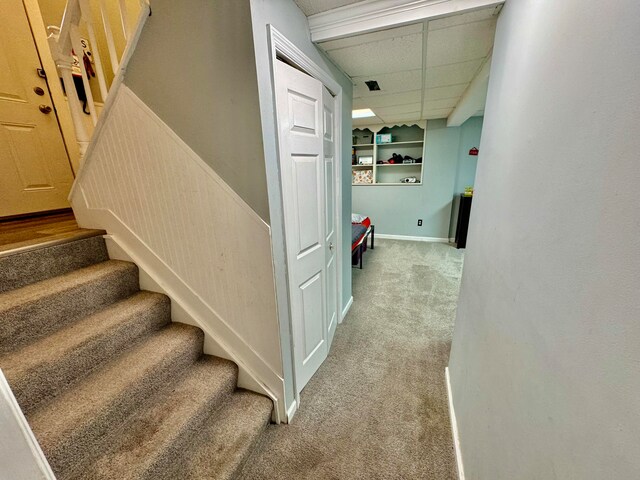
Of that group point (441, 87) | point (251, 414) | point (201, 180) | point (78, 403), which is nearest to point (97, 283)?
point (78, 403)

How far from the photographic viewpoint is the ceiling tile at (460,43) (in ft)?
4.70

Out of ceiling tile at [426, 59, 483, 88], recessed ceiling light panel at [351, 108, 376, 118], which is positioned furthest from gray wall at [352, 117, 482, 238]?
ceiling tile at [426, 59, 483, 88]

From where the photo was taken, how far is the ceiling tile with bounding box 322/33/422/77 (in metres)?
1.59

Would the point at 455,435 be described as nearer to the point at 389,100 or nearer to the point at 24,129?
the point at 389,100

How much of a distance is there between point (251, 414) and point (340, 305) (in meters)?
1.26

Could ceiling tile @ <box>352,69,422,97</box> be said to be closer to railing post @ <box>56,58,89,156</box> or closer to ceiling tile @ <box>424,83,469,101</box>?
ceiling tile @ <box>424,83,469,101</box>

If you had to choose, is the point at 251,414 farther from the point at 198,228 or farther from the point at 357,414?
the point at 198,228

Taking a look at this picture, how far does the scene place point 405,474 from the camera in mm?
1206

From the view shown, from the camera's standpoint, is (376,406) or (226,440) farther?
(376,406)

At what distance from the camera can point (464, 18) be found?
1.33 m

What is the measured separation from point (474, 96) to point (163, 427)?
3.70 meters

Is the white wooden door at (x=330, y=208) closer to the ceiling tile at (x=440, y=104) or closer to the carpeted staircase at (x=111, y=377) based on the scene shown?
the carpeted staircase at (x=111, y=377)

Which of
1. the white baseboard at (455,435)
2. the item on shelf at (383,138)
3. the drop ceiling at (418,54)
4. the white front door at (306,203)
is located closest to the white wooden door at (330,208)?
the white front door at (306,203)

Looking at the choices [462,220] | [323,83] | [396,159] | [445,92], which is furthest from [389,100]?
[462,220]
